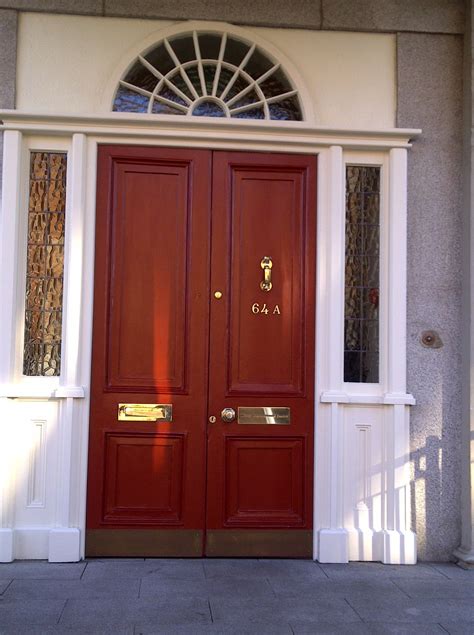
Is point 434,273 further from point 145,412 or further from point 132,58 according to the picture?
point 132,58

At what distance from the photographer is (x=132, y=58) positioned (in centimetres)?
580

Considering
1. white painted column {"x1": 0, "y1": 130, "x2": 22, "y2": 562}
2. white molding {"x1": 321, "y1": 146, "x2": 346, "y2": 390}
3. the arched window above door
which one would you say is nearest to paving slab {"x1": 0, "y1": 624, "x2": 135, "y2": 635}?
white painted column {"x1": 0, "y1": 130, "x2": 22, "y2": 562}

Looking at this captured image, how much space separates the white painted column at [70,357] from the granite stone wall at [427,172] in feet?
3.29

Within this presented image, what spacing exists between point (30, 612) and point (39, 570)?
2.58ft

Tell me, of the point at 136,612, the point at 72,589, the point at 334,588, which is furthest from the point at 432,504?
the point at 72,589

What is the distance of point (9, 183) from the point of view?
5629 mm

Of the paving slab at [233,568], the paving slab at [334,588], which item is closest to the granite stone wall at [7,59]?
the paving slab at [233,568]

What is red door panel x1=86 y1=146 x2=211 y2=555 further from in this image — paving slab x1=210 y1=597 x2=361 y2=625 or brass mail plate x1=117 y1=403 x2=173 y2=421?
paving slab x1=210 y1=597 x2=361 y2=625

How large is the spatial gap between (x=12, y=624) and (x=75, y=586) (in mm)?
Result: 683

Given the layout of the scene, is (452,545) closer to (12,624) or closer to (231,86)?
(12,624)

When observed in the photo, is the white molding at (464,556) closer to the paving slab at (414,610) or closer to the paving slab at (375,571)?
the paving slab at (375,571)

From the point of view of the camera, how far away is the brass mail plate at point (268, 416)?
19.0 ft

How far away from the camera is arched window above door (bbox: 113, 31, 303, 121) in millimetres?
5883

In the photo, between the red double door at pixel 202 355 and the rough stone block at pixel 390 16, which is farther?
the rough stone block at pixel 390 16
